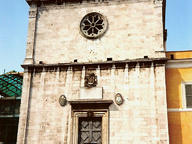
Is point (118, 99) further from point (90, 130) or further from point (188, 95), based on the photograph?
point (188, 95)

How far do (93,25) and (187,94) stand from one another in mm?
7019

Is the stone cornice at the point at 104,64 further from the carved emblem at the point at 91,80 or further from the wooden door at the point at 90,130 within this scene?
the wooden door at the point at 90,130

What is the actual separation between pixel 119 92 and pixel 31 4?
8.54 meters

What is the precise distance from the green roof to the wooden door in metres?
10.6

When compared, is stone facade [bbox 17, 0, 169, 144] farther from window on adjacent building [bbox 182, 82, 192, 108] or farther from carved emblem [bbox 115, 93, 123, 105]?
window on adjacent building [bbox 182, 82, 192, 108]

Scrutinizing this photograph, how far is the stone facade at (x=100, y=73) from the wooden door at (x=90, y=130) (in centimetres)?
39

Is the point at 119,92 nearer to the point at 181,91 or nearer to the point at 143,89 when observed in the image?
the point at 143,89

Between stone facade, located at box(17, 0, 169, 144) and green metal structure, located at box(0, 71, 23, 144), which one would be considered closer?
stone facade, located at box(17, 0, 169, 144)

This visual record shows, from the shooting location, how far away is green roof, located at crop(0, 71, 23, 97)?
2445 centimetres

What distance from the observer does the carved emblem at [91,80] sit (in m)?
16.3

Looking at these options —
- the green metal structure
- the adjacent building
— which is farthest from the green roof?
the adjacent building

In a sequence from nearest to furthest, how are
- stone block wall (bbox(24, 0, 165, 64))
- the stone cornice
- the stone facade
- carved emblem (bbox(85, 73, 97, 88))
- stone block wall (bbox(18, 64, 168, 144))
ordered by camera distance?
1. stone block wall (bbox(18, 64, 168, 144))
2. the stone facade
3. the stone cornice
4. carved emblem (bbox(85, 73, 97, 88))
5. stone block wall (bbox(24, 0, 165, 64))

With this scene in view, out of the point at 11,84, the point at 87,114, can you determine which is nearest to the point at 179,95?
the point at 87,114

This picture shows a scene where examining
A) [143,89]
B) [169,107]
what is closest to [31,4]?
[143,89]
